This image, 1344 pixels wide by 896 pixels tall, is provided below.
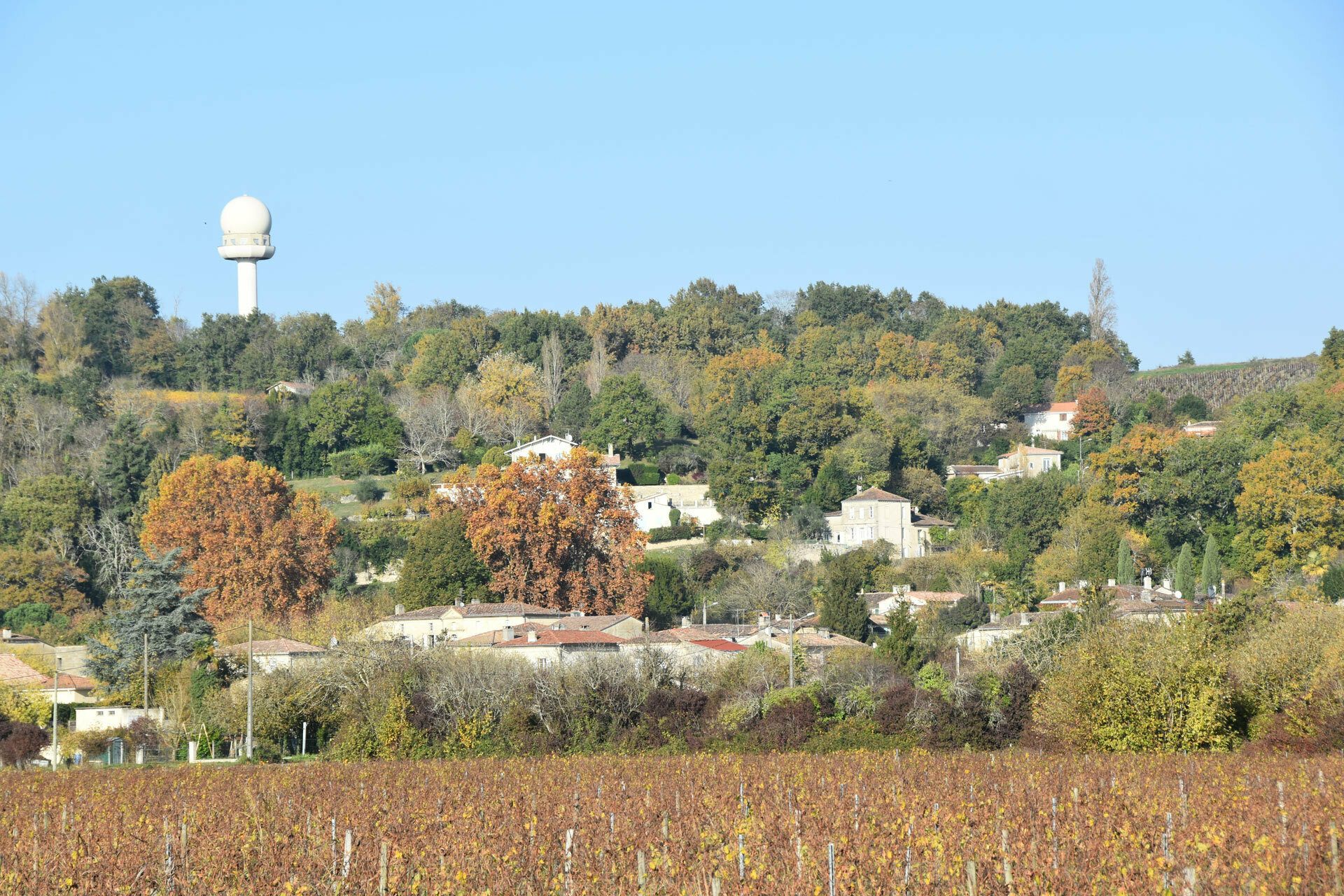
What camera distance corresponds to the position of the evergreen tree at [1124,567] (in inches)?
2371

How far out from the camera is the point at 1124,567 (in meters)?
60.4

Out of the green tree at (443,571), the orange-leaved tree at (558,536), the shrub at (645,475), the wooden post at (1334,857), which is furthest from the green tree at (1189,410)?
the wooden post at (1334,857)

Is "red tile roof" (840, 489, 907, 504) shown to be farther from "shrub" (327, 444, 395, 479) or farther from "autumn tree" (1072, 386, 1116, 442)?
"shrub" (327, 444, 395, 479)

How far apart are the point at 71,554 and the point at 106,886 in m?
53.5

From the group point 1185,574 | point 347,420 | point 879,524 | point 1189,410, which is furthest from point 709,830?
point 1189,410

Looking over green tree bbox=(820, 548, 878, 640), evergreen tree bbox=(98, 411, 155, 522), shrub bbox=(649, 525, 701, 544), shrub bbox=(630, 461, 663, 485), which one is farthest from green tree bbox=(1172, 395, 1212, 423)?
evergreen tree bbox=(98, 411, 155, 522)

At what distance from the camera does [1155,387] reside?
9194cm

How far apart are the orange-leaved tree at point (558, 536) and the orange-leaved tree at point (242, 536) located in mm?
5726

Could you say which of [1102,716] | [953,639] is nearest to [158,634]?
[953,639]

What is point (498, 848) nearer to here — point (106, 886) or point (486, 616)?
point (106, 886)

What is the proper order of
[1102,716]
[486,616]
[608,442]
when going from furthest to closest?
[608,442]
[486,616]
[1102,716]

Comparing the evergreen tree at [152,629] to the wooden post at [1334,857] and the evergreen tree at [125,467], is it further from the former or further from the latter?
the wooden post at [1334,857]

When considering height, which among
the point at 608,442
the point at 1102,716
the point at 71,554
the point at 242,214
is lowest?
the point at 1102,716

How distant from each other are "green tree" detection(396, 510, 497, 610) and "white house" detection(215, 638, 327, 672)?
686 centimetres
